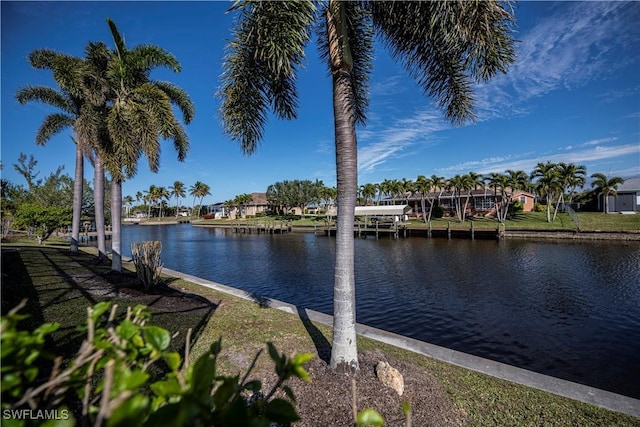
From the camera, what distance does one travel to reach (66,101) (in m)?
15.8

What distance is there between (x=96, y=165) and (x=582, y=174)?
165 feet

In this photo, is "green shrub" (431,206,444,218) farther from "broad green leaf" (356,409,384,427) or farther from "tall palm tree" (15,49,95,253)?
"broad green leaf" (356,409,384,427)

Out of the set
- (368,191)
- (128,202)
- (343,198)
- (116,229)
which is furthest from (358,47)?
(128,202)

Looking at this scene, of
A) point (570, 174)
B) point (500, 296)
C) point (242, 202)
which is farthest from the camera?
point (242, 202)

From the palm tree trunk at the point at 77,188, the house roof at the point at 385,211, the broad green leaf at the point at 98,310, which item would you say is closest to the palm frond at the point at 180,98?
the palm tree trunk at the point at 77,188

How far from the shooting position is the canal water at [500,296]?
8.09 meters

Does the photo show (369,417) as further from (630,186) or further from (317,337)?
(630,186)

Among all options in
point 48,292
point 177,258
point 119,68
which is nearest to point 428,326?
point 48,292

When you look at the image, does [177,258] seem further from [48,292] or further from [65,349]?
[65,349]

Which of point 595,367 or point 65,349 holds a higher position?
point 65,349

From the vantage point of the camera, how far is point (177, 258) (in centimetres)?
2661

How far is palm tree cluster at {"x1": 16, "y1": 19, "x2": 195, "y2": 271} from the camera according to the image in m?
10.5

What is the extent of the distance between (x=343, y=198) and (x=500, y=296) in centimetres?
1167

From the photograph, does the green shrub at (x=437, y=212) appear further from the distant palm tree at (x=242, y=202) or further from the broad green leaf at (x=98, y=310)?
the broad green leaf at (x=98, y=310)
